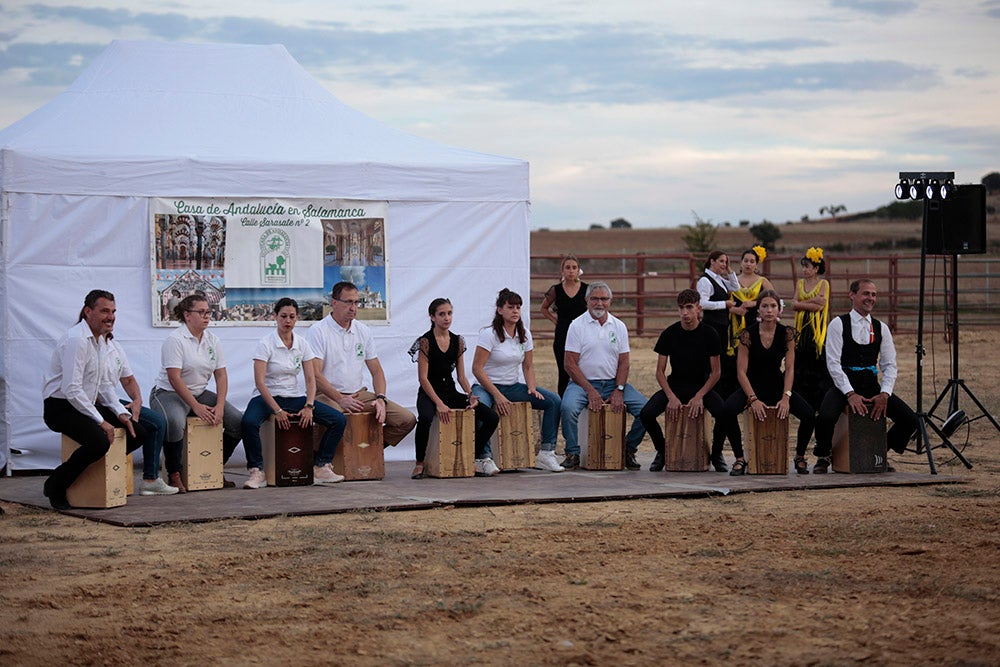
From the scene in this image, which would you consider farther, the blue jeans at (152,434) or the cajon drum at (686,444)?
the cajon drum at (686,444)

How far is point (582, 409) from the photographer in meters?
9.77

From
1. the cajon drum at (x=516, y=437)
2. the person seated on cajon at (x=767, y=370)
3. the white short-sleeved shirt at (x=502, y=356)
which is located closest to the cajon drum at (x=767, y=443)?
the person seated on cajon at (x=767, y=370)

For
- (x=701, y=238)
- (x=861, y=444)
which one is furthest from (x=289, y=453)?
(x=701, y=238)

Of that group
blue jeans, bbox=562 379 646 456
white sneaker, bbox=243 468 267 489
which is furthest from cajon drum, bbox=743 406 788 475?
white sneaker, bbox=243 468 267 489

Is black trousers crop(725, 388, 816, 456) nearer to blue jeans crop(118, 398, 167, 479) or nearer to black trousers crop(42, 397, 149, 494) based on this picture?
blue jeans crop(118, 398, 167, 479)

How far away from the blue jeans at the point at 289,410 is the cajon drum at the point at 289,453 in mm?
74

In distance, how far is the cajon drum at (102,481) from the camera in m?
7.92

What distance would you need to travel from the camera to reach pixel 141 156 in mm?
9797

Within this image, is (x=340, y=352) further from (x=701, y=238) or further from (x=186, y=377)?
(x=701, y=238)

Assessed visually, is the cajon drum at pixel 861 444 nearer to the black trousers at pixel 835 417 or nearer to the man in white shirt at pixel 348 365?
the black trousers at pixel 835 417

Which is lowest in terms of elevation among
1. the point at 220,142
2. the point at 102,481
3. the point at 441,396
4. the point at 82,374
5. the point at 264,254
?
the point at 102,481

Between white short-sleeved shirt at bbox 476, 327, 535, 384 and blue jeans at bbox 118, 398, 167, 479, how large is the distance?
2360 mm

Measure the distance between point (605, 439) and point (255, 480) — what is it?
247 centimetres

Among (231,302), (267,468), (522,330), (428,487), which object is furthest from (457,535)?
(231,302)
